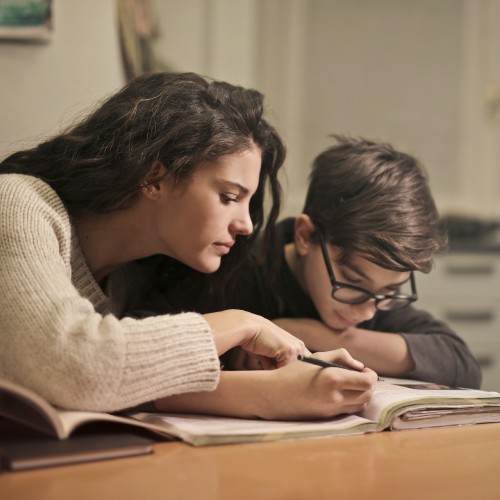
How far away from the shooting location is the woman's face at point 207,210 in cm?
107

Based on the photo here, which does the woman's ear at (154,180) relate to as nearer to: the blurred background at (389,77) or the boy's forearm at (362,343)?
the boy's forearm at (362,343)

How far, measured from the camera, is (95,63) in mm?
1694

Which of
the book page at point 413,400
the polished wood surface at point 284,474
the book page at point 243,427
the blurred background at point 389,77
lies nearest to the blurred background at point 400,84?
the blurred background at point 389,77

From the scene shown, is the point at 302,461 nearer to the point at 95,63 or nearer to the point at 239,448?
the point at 239,448

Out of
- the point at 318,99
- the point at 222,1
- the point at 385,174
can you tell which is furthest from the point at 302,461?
the point at 318,99

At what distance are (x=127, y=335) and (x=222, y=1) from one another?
2117 millimetres

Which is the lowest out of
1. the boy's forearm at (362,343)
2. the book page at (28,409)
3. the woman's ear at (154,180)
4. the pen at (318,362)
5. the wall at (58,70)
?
the boy's forearm at (362,343)

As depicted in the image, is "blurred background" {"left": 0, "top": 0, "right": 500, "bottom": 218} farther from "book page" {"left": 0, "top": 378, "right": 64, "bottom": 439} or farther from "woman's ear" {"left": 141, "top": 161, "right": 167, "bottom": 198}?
"book page" {"left": 0, "top": 378, "right": 64, "bottom": 439}

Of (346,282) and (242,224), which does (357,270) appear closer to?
(346,282)

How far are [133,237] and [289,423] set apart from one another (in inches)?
15.9

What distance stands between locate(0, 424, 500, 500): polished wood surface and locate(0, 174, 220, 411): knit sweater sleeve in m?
0.08

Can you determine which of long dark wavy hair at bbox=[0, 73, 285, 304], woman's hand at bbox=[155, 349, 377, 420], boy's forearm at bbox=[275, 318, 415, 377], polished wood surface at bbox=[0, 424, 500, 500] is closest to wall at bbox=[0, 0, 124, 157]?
long dark wavy hair at bbox=[0, 73, 285, 304]

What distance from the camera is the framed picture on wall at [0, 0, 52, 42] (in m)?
1.57

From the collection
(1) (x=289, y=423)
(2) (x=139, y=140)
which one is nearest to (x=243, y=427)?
(1) (x=289, y=423)
